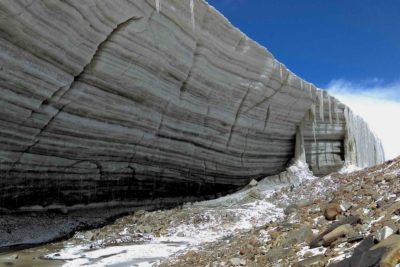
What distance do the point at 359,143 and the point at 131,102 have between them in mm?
15400

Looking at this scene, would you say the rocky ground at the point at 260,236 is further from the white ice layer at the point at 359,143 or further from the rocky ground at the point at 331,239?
the white ice layer at the point at 359,143

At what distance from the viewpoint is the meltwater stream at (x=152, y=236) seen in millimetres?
→ 7934

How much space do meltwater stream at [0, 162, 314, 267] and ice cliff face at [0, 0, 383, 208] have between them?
1321 millimetres

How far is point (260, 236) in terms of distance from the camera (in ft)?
22.4

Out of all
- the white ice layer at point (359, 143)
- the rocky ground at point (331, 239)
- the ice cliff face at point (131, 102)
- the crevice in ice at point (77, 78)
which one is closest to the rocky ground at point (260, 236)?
the rocky ground at point (331, 239)

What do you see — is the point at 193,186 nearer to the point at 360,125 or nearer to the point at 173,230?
the point at 173,230

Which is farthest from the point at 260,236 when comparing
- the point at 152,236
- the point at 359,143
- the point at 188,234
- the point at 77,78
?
the point at 359,143

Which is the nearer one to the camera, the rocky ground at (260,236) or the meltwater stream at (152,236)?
the rocky ground at (260,236)

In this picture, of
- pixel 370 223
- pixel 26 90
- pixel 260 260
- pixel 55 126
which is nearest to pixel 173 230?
pixel 55 126

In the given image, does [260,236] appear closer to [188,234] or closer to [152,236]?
[188,234]

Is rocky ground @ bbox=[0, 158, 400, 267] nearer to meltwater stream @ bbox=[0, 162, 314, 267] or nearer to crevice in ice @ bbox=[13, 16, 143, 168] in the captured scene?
meltwater stream @ bbox=[0, 162, 314, 267]

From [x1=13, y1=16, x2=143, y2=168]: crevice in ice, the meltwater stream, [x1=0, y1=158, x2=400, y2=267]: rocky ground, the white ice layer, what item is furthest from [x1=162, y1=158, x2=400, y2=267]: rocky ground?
the white ice layer

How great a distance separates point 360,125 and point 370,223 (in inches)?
789

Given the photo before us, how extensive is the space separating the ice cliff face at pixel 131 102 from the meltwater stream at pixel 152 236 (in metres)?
1.32
